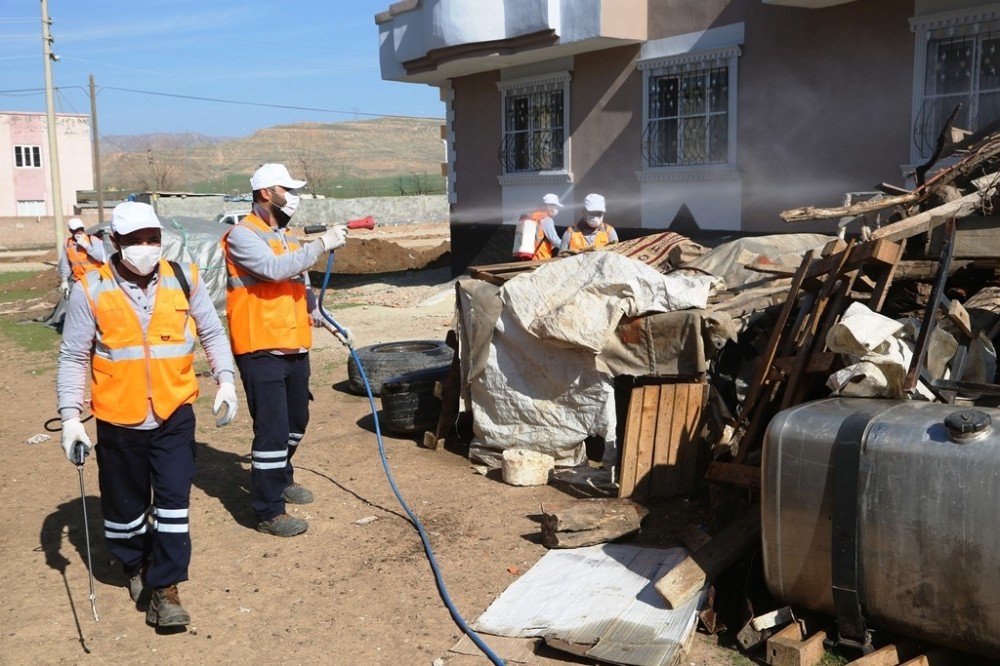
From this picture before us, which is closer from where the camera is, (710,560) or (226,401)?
(710,560)

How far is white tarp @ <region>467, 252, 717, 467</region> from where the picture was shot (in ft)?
19.3

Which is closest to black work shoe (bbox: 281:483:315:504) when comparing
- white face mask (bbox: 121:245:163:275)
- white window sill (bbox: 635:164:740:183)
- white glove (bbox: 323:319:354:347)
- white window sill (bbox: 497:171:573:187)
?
white glove (bbox: 323:319:354:347)

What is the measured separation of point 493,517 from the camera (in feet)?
18.1

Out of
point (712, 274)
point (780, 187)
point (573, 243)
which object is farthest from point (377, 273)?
point (712, 274)

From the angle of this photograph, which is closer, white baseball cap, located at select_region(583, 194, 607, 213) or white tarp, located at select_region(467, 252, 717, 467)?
white tarp, located at select_region(467, 252, 717, 467)

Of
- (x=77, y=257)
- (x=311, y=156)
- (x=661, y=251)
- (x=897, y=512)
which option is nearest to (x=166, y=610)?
(x=897, y=512)

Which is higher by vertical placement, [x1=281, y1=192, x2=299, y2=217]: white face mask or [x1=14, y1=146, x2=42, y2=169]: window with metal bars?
[x1=14, y1=146, x2=42, y2=169]: window with metal bars

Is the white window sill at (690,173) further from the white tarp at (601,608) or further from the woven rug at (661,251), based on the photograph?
the white tarp at (601,608)

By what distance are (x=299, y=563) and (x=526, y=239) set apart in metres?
4.45

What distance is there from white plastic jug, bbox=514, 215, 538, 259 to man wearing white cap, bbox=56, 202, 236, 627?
14.7ft

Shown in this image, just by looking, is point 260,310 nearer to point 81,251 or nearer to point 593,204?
point 593,204

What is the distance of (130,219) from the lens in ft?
13.4

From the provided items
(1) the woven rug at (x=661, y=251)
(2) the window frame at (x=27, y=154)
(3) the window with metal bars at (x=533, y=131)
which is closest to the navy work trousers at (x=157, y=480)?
(1) the woven rug at (x=661, y=251)

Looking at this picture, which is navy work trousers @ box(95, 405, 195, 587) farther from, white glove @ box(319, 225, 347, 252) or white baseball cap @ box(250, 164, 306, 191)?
white baseball cap @ box(250, 164, 306, 191)
